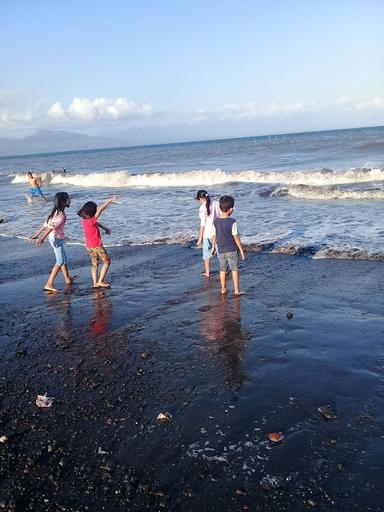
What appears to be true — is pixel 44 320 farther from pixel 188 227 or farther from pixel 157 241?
pixel 188 227

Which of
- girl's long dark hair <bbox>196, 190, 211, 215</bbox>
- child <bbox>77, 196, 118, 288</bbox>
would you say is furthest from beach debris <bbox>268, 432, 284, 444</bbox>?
girl's long dark hair <bbox>196, 190, 211, 215</bbox>

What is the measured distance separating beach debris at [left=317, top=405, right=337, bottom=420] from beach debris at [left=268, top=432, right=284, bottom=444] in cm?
50

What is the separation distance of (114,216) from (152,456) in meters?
14.6

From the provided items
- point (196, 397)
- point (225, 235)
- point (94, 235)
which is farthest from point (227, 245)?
point (196, 397)

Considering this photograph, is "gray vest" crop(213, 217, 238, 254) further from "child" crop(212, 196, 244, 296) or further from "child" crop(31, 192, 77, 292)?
"child" crop(31, 192, 77, 292)

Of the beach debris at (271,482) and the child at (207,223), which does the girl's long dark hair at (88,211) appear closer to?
the child at (207,223)

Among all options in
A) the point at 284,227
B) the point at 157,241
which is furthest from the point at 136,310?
the point at 284,227

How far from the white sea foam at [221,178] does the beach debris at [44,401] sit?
22.7 m

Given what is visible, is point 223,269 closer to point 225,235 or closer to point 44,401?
point 225,235

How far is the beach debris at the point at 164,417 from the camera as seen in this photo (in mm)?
4148

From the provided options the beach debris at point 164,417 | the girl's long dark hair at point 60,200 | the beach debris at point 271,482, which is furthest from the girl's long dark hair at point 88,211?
the beach debris at point 271,482

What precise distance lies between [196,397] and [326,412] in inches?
49.6

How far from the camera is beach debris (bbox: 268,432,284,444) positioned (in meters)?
3.76

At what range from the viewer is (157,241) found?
12.5m
